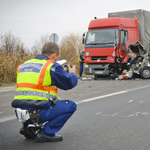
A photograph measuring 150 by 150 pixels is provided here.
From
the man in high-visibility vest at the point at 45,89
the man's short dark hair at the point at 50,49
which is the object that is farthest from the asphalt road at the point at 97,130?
the man's short dark hair at the point at 50,49

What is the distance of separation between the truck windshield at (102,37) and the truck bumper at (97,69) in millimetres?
1351

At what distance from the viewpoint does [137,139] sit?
4305mm

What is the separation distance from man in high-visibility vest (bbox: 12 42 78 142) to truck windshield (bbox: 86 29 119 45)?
13.5 metres

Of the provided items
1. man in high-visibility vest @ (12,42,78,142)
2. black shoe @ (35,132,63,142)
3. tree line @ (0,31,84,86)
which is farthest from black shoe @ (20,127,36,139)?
tree line @ (0,31,84,86)

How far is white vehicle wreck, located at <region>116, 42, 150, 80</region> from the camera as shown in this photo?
17625 millimetres

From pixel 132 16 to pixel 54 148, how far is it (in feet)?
55.1

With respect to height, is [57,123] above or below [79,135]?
above

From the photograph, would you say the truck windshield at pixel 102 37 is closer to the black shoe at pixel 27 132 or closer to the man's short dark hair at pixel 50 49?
the man's short dark hair at pixel 50 49

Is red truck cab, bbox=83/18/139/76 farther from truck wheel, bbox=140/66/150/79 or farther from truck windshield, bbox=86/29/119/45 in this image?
truck wheel, bbox=140/66/150/79

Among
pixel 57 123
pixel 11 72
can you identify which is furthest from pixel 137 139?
pixel 11 72

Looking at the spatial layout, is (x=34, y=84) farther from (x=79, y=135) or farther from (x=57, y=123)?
(x=79, y=135)

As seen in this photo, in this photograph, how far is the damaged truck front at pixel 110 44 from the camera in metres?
17.2

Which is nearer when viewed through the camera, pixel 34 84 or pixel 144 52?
pixel 34 84

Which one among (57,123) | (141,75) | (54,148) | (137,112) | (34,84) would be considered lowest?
(141,75)
